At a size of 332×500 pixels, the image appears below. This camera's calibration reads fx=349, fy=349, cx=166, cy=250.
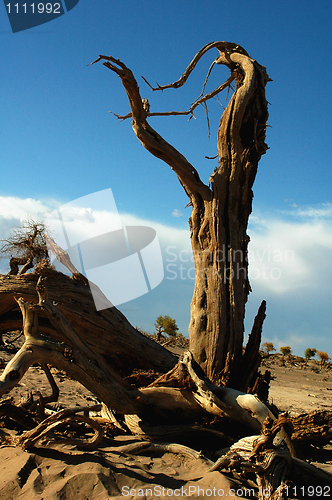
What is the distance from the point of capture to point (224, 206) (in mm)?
5996

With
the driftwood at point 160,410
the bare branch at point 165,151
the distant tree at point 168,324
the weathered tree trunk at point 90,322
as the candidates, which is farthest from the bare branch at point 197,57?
the distant tree at point 168,324

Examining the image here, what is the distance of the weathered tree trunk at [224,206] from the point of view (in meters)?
5.46

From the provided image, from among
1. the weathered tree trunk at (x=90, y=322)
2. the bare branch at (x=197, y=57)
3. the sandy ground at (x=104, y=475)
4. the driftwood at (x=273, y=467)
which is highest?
the bare branch at (x=197, y=57)

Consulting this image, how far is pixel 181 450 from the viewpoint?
390 centimetres

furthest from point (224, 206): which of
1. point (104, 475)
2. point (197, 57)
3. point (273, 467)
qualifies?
point (104, 475)

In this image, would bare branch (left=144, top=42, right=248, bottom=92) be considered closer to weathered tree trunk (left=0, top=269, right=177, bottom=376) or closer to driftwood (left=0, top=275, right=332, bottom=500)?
weathered tree trunk (left=0, top=269, right=177, bottom=376)

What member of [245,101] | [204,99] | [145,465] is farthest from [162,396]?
[204,99]

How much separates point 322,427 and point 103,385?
2.74 meters

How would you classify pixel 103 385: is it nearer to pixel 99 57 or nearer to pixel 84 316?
pixel 84 316

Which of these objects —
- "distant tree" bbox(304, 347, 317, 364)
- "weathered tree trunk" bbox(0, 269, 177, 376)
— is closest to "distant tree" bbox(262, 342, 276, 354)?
"distant tree" bbox(304, 347, 317, 364)

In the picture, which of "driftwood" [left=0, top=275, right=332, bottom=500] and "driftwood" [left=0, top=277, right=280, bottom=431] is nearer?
"driftwood" [left=0, top=275, right=332, bottom=500]

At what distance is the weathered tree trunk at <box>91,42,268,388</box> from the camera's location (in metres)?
5.46

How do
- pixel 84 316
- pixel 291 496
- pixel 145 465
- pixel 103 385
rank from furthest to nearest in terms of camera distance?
pixel 84 316 < pixel 103 385 < pixel 145 465 < pixel 291 496

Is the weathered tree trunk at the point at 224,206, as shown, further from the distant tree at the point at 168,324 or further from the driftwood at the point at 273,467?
the distant tree at the point at 168,324
